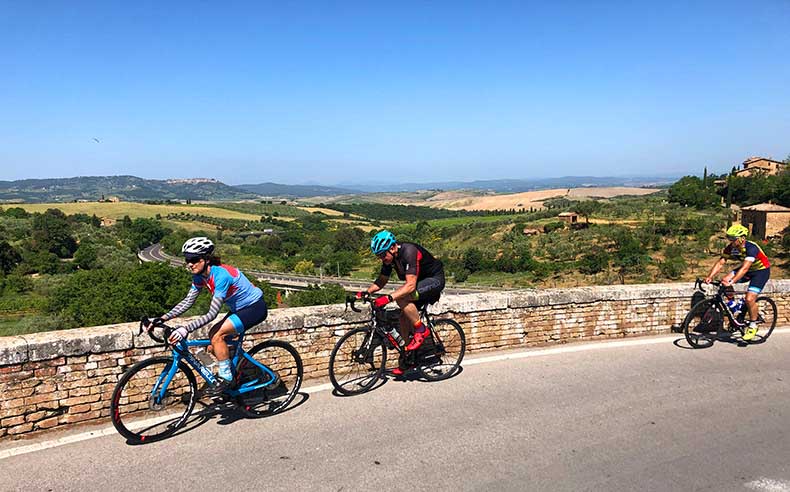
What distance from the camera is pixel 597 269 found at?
141 feet

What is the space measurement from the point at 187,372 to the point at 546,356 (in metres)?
4.29

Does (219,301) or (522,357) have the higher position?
(219,301)

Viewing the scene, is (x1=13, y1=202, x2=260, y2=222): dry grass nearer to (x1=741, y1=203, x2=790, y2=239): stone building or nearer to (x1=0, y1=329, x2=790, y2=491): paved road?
(x1=741, y1=203, x2=790, y2=239): stone building

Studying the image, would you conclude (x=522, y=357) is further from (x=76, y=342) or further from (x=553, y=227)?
(x=553, y=227)

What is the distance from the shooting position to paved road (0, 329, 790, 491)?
12.4 feet

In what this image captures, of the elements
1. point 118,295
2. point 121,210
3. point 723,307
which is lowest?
point 118,295

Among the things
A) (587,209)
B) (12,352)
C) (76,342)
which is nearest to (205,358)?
(76,342)

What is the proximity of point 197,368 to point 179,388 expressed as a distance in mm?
339

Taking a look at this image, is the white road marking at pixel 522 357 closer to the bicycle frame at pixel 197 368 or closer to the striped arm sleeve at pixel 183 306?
the bicycle frame at pixel 197 368

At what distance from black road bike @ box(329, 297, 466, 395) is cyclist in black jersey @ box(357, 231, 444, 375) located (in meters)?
0.14

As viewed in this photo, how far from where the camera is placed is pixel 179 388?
4.84 metres

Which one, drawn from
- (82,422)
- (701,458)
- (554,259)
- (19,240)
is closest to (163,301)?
(554,259)

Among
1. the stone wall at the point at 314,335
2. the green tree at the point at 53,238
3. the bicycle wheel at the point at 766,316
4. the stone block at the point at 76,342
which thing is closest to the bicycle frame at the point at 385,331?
the stone wall at the point at 314,335

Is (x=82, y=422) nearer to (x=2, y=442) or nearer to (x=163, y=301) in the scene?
(x=2, y=442)
